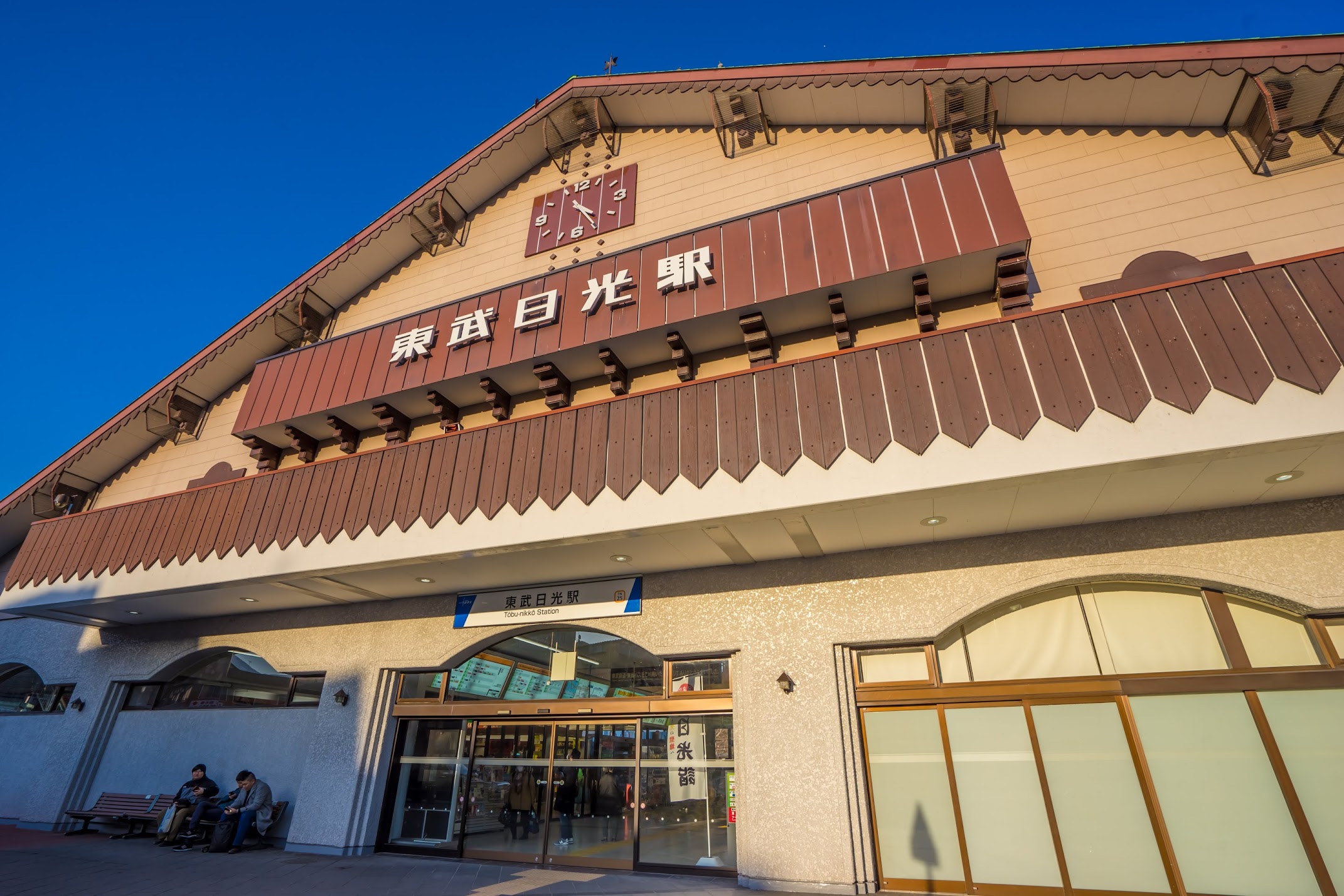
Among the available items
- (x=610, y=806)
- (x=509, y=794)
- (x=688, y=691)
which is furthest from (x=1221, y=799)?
(x=509, y=794)

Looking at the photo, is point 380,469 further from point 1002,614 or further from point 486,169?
point 1002,614

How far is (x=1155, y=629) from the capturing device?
23.0 ft

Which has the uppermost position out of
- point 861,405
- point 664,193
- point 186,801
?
point 664,193

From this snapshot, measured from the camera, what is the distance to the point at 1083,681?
6.93 meters

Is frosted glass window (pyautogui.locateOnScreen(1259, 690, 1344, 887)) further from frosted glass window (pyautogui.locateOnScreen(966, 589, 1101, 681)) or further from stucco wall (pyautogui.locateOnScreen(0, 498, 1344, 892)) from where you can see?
frosted glass window (pyautogui.locateOnScreen(966, 589, 1101, 681))

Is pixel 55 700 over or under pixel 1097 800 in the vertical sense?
over

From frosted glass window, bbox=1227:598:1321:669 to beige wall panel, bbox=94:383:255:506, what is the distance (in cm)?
1674

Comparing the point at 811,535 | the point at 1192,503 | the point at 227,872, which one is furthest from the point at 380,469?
the point at 1192,503

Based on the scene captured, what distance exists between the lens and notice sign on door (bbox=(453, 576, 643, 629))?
921 cm

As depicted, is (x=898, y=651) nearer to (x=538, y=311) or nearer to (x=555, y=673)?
(x=555, y=673)

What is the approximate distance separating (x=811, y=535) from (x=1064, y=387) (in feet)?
10.2

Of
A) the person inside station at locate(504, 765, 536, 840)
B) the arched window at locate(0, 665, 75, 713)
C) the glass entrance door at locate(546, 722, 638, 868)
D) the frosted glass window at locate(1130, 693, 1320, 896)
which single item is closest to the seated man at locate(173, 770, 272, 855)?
the person inside station at locate(504, 765, 536, 840)

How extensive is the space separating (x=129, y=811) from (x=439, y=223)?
42.1 ft

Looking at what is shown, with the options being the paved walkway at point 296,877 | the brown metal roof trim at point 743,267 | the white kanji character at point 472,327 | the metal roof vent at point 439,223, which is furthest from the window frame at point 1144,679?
the metal roof vent at point 439,223
